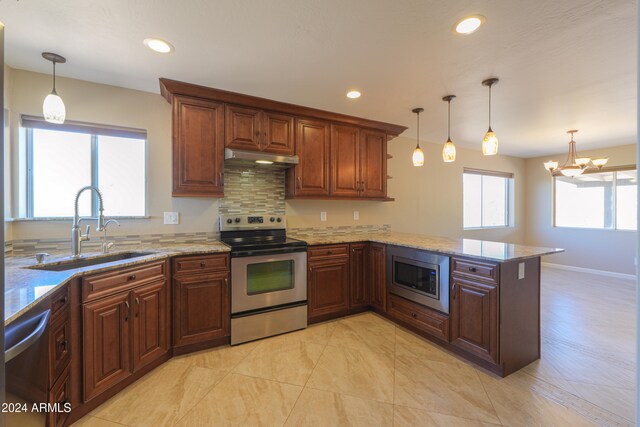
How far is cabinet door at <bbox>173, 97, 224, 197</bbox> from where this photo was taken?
8.40 ft

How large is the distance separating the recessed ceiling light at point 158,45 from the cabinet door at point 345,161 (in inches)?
73.7

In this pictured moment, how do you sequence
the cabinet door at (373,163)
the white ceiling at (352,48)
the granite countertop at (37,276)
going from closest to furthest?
1. the granite countertop at (37,276)
2. the white ceiling at (352,48)
3. the cabinet door at (373,163)

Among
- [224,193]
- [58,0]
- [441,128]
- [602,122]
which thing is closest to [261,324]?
[224,193]

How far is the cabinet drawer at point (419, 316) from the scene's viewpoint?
8.08ft

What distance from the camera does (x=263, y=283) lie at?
8.79ft

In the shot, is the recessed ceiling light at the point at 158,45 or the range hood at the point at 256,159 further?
the range hood at the point at 256,159

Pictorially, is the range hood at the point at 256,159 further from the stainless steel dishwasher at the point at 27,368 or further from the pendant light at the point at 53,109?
the stainless steel dishwasher at the point at 27,368

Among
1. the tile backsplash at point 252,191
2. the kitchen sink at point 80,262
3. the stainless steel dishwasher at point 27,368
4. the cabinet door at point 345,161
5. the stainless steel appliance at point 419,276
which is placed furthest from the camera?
the cabinet door at point 345,161

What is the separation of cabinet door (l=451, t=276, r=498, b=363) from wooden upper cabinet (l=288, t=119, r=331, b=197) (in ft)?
5.76

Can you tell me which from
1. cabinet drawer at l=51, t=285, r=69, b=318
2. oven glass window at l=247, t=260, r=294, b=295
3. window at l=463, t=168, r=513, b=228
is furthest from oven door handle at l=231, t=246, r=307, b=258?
window at l=463, t=168, r=513, b=228

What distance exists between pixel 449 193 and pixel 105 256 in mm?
5033

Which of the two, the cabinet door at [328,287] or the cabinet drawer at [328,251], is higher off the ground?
the cabinet drawer at [328,251]

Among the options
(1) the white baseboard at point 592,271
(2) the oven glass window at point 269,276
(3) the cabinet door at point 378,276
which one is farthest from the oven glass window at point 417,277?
(1) the white baseboard at point 592,271

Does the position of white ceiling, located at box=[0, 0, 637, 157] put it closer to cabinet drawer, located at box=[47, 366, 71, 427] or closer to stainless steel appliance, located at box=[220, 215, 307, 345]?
stainless steel appliance, located at box=[220, 215, 307, 345]
